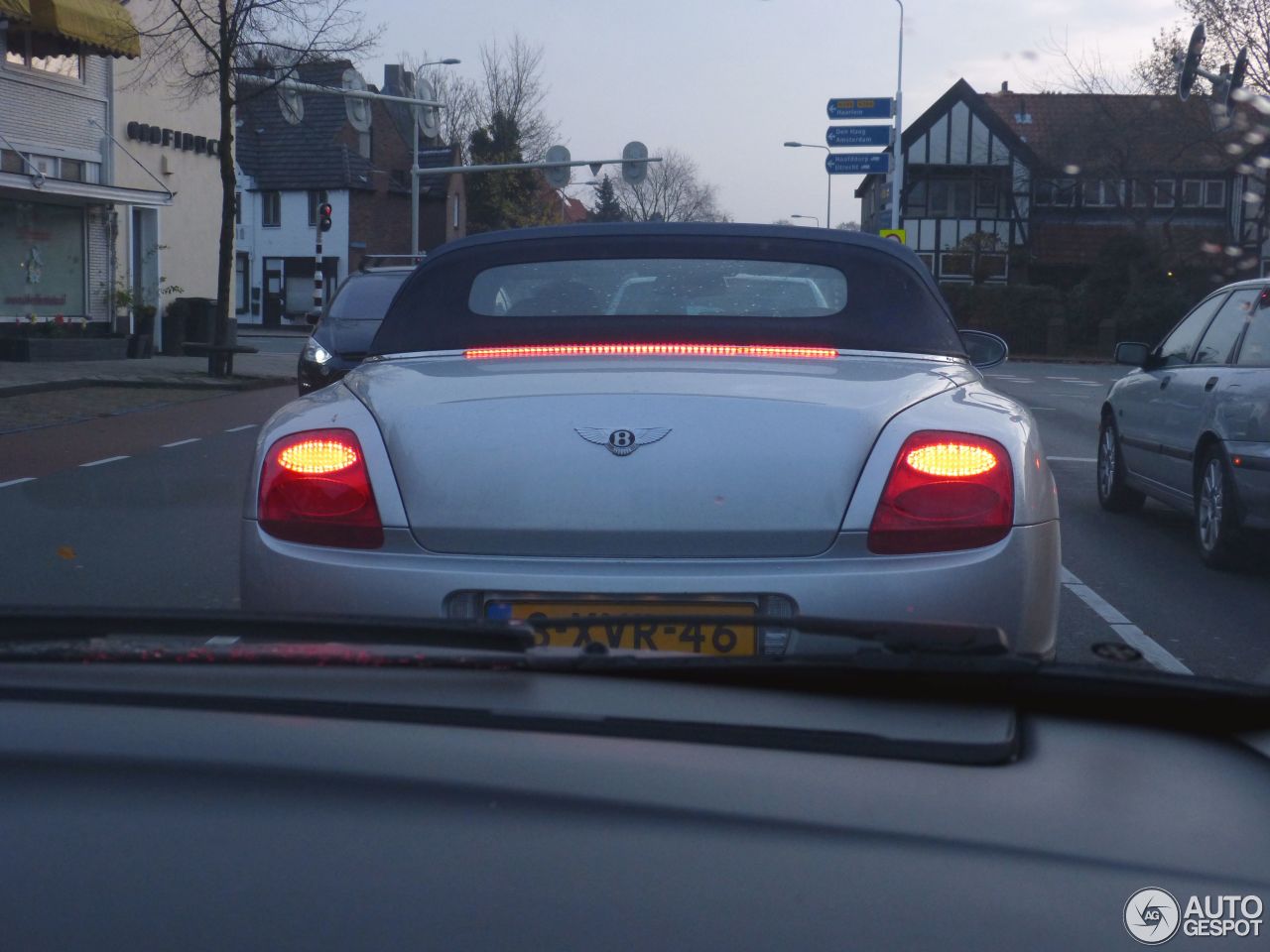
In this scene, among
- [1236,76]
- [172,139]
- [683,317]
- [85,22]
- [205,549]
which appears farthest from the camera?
[172,139]

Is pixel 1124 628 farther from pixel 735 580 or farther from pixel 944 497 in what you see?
pixel 735 580

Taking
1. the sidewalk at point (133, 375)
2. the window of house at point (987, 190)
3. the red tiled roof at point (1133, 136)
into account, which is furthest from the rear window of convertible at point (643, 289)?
the window of house at point (987, 190)

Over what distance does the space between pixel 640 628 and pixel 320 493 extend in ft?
4.14

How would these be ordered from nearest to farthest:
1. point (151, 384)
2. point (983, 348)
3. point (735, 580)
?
point (735, 580)
point (983, 348)
point (151, 384)

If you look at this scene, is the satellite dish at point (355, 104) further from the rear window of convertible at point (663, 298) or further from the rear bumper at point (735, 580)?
the rear bumper at point (735, 580)

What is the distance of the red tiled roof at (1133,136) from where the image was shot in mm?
43812

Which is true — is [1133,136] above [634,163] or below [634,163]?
above

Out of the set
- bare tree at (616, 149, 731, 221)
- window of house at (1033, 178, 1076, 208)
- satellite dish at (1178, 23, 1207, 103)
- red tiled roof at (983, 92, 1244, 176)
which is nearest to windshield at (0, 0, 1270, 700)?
satellite dish at (1178, 23, 1207, 103)

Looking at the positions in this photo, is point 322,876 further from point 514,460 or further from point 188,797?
point 514,460

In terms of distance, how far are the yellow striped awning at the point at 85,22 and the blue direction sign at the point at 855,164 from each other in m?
16.9

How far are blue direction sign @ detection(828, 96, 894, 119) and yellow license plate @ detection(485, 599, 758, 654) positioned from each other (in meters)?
35.6

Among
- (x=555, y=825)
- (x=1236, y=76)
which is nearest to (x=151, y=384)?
(x=1236, y=76)

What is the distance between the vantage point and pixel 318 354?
1402 cm

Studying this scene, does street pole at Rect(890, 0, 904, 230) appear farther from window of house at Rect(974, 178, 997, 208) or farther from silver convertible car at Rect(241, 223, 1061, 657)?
silver convertible car at Rect(241, 223, 1061, 657)
